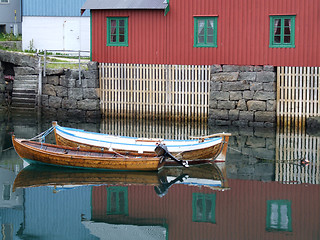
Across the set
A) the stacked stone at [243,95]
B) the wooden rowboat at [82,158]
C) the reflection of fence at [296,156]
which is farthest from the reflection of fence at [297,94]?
the wooden rowboat at [82,158]

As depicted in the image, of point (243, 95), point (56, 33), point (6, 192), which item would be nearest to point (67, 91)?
point (56, 33)

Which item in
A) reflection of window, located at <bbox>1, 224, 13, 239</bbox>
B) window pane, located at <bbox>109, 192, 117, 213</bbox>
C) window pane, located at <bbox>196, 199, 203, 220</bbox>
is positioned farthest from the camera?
window pane, located at <bbox>109, 192, 117, 213</bbox>

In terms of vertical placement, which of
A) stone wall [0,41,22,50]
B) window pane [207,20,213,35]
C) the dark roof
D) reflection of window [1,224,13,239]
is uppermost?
the dark roof

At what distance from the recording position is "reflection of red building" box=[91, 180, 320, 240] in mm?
18156

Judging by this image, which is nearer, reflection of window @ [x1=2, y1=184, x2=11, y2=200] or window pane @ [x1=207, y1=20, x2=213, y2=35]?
reflection of window @ [x1=2, y1=184, x2=11, y2=200]

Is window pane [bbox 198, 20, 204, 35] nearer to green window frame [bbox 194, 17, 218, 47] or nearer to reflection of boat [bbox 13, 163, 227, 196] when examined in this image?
green window frame [bbox 194, 17, 218, 47]

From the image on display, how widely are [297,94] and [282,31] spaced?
8.61 feet

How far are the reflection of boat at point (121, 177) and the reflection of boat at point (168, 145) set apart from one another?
1.38 feet

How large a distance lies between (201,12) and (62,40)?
32.5 feet

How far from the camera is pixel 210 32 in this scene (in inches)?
1208

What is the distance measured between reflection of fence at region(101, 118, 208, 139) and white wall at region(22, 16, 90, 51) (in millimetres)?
7853

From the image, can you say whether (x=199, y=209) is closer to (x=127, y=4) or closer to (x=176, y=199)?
(x=176, y=199)

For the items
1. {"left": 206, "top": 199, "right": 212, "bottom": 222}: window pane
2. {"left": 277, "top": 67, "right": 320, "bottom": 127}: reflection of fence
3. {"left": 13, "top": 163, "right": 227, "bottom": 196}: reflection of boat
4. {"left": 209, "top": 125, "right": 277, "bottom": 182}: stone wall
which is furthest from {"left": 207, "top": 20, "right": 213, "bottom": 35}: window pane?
{"left": 206, "top": 199, "right": 212, "bottom": 222}: window pane

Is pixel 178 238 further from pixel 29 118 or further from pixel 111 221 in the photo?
pixel 29 118
